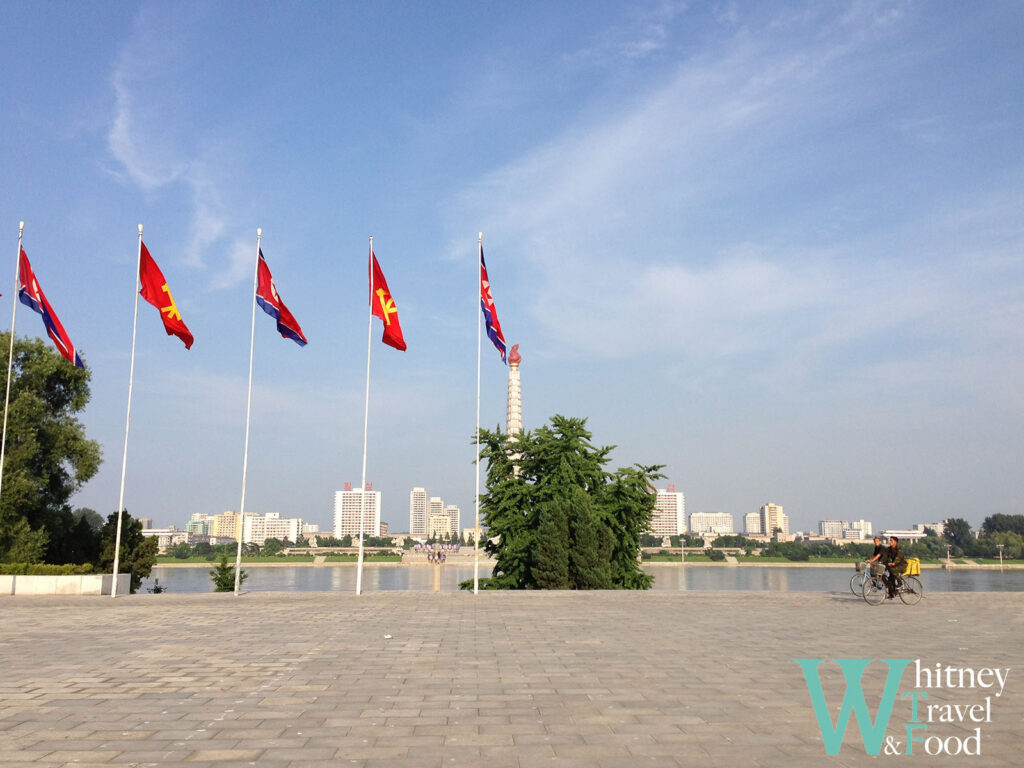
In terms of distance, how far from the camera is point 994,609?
1877 centimetres

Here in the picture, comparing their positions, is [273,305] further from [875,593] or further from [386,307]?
[875,593]

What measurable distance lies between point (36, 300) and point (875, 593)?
25.2 m

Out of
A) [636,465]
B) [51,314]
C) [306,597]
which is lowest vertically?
[306,597]

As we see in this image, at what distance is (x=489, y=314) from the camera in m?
24.6

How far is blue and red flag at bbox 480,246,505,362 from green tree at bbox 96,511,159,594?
1747 cm

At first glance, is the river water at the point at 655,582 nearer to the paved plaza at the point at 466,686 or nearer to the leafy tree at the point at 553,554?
the leafy tree at the point at 553,554

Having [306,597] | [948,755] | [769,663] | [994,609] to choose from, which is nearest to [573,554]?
[306,597]

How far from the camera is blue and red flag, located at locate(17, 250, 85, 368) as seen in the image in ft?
74.7

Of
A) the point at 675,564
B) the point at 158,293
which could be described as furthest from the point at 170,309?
the point at 675,564

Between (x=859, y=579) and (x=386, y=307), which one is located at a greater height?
(x=386, y=307)

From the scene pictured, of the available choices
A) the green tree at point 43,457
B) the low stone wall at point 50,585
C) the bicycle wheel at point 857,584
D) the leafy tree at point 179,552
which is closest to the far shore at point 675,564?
the leafy tree at point 179,552

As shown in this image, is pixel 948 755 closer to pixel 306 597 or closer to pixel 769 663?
pixel 769 663

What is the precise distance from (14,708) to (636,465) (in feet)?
92.1

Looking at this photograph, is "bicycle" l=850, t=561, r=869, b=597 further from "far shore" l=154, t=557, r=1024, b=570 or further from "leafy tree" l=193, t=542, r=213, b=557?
"leafy tree" l=193, t=542, r=213, b=557
